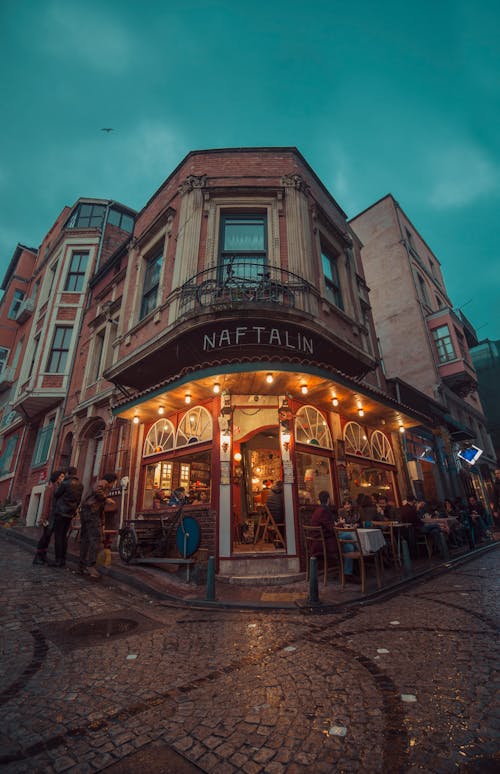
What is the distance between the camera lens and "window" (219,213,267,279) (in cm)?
1023

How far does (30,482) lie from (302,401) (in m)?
14.2

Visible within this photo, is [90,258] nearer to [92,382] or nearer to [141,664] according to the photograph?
Result: [92,382]

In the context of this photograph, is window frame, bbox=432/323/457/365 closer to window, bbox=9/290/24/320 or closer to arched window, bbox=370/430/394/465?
arched window, bbox=370/430/394/465

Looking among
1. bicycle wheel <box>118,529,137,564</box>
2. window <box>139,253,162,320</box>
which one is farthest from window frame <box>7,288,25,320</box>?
bicycle wheel <box>118,529,137,564</box>

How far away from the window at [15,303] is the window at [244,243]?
2298 cm

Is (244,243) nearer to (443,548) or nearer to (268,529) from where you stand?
(268,529)

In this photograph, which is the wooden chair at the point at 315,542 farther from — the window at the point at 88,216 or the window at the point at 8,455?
the window at the point at 88,216

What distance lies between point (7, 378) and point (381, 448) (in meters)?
23.7

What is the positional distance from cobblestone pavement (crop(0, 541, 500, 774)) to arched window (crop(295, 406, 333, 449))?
4.46 m

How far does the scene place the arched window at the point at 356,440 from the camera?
34.9ft

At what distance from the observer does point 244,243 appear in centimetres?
1096

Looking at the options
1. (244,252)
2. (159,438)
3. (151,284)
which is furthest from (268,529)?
(151,284)

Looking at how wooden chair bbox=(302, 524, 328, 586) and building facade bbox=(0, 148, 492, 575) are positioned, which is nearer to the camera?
wooden chair bbox=(302, 524, 328, 586)

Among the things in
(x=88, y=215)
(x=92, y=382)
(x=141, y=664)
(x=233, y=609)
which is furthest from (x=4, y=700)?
(x=88, y=215)
